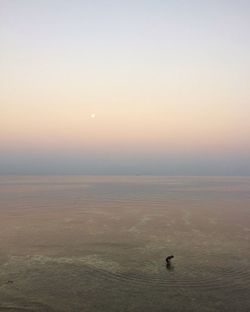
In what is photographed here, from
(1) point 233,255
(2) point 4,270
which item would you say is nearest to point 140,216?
(1) point 233,255

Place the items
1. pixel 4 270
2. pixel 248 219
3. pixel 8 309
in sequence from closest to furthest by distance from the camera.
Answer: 1. pixel 8 309
2. pixel 4 270
3. pixel 248 219

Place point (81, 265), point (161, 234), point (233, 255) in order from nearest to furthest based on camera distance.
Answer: point (81, 265), point (233, 255), point (161, 234)

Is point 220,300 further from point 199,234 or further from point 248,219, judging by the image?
point 248,219

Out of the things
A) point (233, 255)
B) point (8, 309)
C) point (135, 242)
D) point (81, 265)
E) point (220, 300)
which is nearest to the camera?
point (8, 309)

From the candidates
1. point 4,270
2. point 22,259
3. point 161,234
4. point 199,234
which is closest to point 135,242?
point 161,234

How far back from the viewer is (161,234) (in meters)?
28.4

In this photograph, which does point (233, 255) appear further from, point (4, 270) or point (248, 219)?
point (248, 219)

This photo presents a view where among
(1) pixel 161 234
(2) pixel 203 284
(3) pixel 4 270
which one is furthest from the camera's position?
(1) pixel 161 234

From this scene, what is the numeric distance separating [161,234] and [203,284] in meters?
12.1

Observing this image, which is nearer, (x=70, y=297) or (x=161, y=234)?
(x=70, y=297)

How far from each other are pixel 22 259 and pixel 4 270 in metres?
2.17

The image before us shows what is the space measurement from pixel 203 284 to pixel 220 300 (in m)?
1.76

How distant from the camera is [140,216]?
38.6 meters

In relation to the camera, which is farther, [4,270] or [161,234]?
[161,234]
